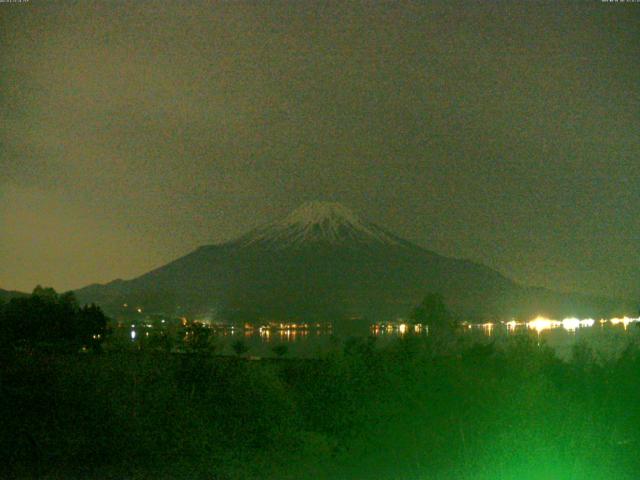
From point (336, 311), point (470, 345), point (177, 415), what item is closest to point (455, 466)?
point (177, 415)

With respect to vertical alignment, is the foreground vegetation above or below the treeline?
below

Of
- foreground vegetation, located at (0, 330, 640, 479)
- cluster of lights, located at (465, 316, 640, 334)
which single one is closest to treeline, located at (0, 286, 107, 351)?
cluster of lights, located at (465, 316, 640, 334)

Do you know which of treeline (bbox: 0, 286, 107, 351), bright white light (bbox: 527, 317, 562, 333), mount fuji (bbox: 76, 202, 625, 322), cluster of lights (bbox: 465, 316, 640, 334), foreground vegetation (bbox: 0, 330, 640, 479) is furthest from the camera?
mount fuji (bbox: 76, 202, 625, 322)

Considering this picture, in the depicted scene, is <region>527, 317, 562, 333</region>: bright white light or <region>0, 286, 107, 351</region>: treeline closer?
<region>527, 317, 562, 333</region>: bright white light

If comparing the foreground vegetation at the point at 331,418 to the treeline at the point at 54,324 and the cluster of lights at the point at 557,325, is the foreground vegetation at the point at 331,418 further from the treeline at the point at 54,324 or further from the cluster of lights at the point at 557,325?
the treeline at the point at 54,324

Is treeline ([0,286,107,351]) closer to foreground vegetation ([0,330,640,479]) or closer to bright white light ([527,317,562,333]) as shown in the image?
bright white light ([527,317,562,333])

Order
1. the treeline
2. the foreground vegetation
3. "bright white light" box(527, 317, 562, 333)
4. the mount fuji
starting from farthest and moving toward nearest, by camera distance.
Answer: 1. the mount fuji
2. the treeline
3. "bright white light" box(527, 317, 562, 333)
4. the foreground vegetation

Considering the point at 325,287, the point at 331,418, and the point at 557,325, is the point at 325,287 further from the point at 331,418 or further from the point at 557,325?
the point at 331,418

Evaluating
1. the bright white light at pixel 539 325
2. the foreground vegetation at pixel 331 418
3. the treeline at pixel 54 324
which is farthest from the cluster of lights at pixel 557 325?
the treeline at pixel 54 324

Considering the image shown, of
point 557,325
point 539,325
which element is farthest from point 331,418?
point 557,325
